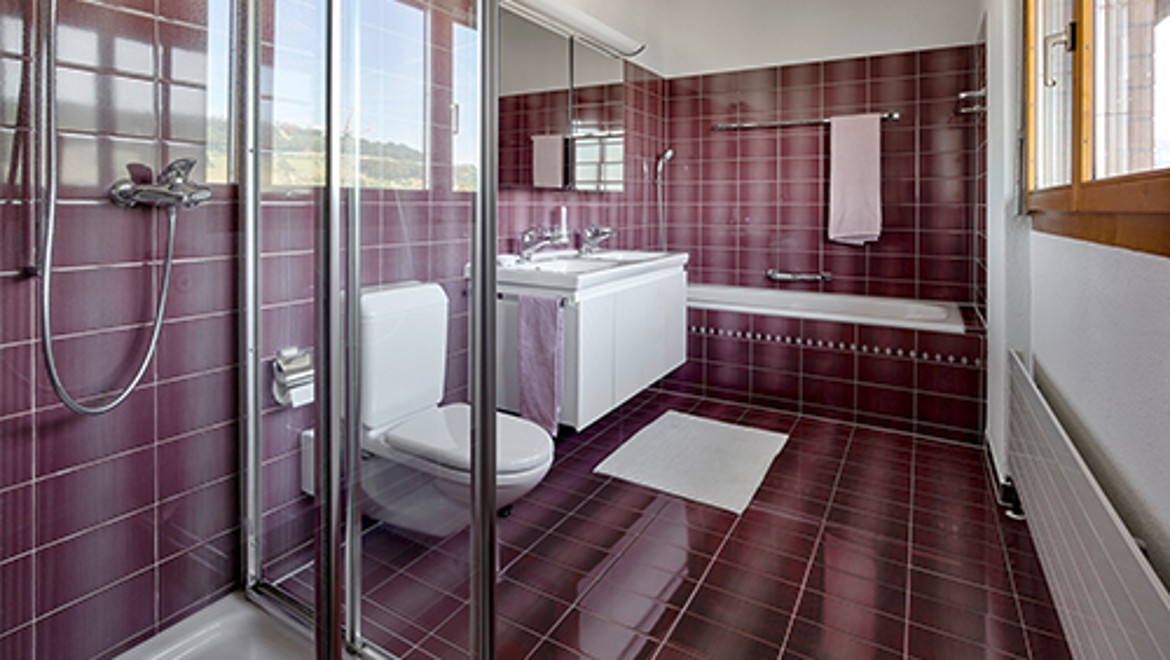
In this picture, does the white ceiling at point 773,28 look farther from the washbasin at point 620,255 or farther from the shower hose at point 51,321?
the shower hose at point 51,321

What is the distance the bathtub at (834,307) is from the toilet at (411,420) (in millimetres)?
2707

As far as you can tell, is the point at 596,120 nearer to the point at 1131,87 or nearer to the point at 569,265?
the point at 569,265

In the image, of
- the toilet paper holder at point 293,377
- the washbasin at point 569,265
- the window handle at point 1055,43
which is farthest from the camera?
the washbasin at point 569,265

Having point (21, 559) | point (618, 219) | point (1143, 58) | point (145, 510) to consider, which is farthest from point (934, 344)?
point (21, 559)

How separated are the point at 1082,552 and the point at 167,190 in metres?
2.13

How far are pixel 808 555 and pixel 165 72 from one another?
86.9 inches

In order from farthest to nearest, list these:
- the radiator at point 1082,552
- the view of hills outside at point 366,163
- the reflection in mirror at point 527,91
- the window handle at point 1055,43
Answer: the reflection in mirror at point 527,91 → the window handle at point 1055,43 → the view of hills outside at point 366,163 → the radiator at point 1082,552

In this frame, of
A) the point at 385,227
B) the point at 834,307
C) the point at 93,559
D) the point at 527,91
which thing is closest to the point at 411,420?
the point at 385,227

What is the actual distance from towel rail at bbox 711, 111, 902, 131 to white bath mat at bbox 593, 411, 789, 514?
6.19 ft

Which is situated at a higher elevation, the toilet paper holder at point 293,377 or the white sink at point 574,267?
the white sink at point 574,267

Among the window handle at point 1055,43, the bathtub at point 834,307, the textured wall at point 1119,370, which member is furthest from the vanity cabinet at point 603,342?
the window handle at point 1055,43

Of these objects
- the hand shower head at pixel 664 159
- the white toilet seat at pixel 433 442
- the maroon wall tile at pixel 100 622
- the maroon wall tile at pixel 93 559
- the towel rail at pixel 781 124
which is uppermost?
the towel rail at pixel 781 124

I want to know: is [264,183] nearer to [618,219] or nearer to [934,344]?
[618,219]

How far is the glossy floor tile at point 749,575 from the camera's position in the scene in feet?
4.61
